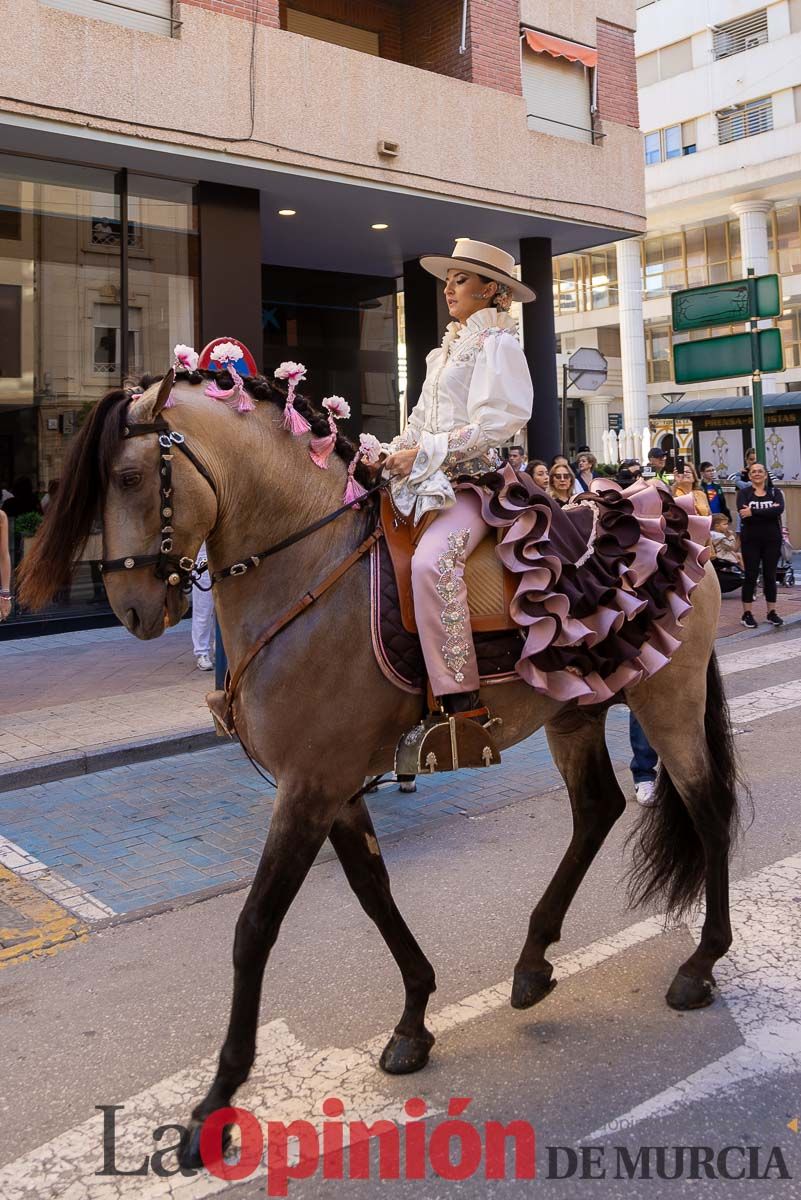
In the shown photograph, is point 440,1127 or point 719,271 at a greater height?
point 719,271

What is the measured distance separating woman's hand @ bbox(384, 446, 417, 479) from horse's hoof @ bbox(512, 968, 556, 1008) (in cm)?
183

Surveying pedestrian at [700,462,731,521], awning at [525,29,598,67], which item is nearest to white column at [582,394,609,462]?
pedestrian at [700,462,731,521]

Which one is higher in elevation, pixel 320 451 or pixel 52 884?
pixel 320 451

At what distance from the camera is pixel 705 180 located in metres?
43.4

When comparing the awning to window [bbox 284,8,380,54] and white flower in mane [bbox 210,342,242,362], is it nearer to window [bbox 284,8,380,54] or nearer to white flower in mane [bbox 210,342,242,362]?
window [bbox 284,8,380,54]

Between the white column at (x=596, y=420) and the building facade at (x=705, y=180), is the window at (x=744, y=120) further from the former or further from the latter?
the white column at (x=596, y=420)

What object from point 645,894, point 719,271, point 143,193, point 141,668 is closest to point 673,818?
point 645,894

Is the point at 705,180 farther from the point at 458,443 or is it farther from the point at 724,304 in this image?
the point at 458,443

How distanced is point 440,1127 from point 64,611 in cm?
1134

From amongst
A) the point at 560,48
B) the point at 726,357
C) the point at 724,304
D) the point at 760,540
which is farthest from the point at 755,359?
the point at 560,48

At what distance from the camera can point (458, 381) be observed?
3.47 meters

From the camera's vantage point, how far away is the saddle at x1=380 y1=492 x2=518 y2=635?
3209mm

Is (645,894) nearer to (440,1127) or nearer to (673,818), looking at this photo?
(673,818)

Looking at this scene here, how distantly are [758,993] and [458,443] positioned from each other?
2260 mm
